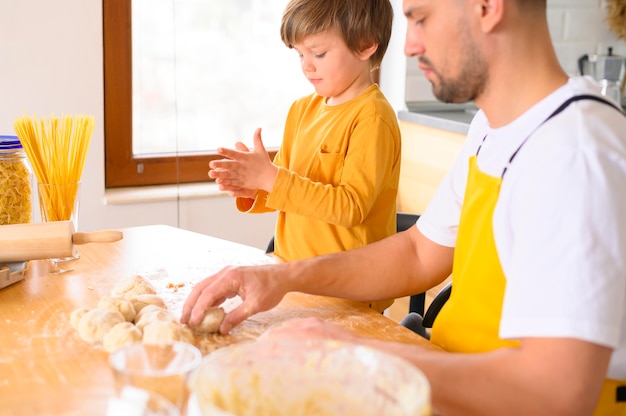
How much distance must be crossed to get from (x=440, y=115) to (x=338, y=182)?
1274 mm

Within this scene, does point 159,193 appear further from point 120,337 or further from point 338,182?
point 120,337

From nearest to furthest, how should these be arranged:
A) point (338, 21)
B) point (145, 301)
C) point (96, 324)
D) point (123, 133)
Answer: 1. point (96, 324)
2. point (145, 301)
3. point (338, 21)
4. point (123, 133)

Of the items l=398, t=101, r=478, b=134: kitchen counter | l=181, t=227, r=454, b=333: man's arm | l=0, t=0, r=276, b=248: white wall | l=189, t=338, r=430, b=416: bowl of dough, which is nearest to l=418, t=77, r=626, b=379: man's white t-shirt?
l=189, t=338, r=430, b=416: bowl of dough

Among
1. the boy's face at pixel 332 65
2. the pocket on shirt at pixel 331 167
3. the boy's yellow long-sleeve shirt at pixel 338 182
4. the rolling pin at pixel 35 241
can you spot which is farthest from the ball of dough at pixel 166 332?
the boy's face at pixel 332 65

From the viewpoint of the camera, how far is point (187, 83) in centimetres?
296

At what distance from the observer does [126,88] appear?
2.82m

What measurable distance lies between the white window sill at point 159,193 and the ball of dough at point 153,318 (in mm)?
1638

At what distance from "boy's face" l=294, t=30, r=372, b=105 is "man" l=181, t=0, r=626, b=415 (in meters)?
0.49

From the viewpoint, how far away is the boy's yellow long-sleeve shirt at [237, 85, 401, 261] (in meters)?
1.67

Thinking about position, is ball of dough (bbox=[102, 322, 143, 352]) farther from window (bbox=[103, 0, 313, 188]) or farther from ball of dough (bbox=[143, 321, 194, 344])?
window (bbox=[103, 0, 313, 188])

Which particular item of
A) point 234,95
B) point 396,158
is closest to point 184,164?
point 234,95

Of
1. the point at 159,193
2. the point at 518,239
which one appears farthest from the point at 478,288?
the point at 159,193

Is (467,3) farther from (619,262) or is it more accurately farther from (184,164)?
(184,164)

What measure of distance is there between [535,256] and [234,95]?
7.47ft
